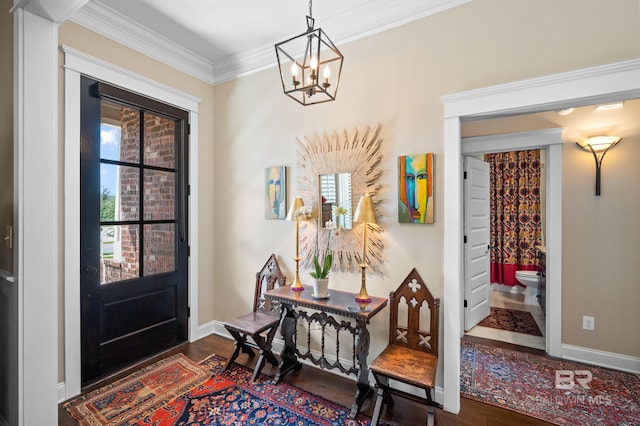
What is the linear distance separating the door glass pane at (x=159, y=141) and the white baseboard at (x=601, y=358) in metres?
4.25

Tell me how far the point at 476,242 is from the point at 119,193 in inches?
149

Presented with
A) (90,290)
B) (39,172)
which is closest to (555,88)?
(39,172)

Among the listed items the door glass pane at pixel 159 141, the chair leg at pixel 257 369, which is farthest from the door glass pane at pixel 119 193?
the chair leg at pixel 257 369

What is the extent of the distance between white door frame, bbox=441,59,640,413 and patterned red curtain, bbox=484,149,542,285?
360cm

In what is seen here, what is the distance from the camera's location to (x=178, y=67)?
3096 millimetres

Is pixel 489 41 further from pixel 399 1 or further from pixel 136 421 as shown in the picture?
pixel 136 421

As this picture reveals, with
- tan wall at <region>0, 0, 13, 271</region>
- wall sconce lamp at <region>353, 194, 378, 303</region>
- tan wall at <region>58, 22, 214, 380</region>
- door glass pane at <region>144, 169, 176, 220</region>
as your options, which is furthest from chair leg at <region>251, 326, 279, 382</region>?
tan wall at <region>0, 0, 13, 271</region>

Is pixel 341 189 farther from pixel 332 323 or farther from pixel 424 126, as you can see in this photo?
pixel 332 323

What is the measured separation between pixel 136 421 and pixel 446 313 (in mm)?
2210

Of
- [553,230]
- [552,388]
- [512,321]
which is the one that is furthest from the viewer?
[512,321]

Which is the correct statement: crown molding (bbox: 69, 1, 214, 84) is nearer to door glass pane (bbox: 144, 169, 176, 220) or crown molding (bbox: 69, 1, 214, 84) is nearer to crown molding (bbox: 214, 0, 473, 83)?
crown molding (bbox: 214, 0, 473, 83)

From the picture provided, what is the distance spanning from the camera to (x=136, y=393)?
7.60ft

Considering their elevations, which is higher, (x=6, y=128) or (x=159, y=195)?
(x=6, y=128)

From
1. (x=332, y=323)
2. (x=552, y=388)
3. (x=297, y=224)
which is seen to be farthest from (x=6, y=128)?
(x=552, y=388)
